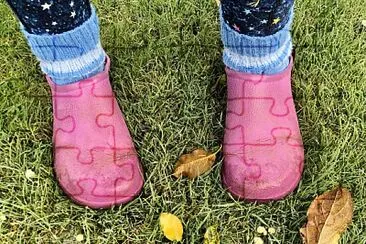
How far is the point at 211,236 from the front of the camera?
49.3 inches

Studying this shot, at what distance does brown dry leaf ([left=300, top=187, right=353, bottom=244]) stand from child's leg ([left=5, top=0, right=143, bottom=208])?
0.31 m

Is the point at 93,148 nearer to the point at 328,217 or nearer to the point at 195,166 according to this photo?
the point at 195,166

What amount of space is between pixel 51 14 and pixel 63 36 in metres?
0.06

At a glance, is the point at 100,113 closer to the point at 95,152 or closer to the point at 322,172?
the point at 95,152

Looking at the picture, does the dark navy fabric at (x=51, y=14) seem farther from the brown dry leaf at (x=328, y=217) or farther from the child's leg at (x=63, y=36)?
the brown dry leaf at (x=328, y=217)

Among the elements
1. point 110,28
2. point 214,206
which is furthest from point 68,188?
point 110,28

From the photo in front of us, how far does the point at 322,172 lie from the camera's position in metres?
1.33

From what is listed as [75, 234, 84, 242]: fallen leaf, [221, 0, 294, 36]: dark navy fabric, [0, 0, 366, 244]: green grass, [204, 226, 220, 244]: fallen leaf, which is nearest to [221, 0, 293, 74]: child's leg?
[221, 0, 294, 36]: dark navy fabric

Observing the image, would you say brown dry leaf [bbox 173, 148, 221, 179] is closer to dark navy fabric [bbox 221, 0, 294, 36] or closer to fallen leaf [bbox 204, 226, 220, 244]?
fallen leaf [bbox 204, 226, 220, 244]

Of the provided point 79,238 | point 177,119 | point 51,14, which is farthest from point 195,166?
point 51,14

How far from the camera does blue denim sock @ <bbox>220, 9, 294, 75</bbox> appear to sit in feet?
3.95

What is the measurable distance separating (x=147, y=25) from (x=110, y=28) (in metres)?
0.08

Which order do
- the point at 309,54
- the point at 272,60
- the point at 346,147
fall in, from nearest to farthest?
the point at 272,60 < the point at 346,147 < the point at 309,54

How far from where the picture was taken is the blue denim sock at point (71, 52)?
1.19m
